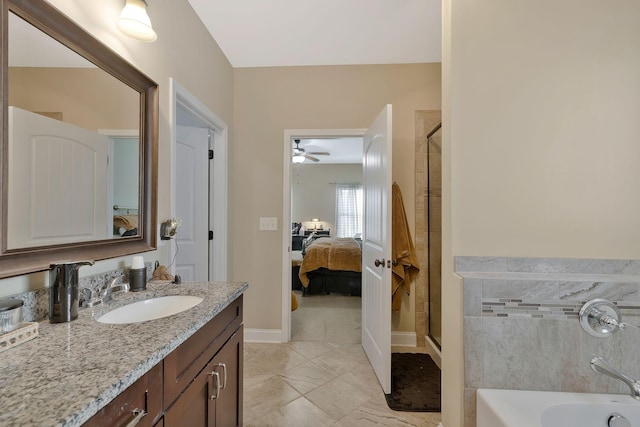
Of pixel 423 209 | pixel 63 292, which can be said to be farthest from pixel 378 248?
pixel 63 292

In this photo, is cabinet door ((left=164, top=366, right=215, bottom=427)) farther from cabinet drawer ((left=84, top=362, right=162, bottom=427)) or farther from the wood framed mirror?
the wood framed mirror

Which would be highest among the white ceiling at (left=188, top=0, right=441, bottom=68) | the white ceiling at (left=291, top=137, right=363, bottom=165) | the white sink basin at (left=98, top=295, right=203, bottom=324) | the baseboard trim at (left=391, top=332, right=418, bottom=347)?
the white ceiling at (left=291, top=137, right=363, bottom=165)

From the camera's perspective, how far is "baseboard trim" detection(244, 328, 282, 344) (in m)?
2.52

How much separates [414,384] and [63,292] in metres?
2.11

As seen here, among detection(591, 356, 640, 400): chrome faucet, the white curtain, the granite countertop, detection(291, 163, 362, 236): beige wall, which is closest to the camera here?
the granite countertop

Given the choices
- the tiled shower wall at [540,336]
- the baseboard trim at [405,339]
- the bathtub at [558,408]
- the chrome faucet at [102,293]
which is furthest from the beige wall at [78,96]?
the baseboard trim at [405,339]

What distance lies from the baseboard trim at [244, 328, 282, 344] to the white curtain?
5096 millimetres

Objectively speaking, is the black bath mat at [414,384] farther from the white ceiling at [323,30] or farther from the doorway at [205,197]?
the white ceiling at [323,30]

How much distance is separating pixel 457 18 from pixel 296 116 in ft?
5.11

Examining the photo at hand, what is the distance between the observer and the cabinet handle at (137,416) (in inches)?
24.6

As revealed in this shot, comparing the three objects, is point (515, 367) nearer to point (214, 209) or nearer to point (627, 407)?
point (627, 407)

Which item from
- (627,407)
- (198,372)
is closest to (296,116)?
(198,372)

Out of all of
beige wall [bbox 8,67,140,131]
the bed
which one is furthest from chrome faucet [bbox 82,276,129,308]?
the bed

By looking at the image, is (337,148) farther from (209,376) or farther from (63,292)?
(63,292)
